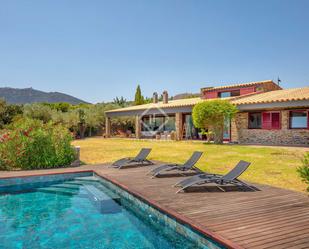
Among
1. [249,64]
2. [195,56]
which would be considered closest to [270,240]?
[195,56]

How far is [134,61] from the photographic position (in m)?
30.9

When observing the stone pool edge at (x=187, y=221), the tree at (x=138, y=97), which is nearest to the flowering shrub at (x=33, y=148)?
the stone pool edge at (x=187, y=221)

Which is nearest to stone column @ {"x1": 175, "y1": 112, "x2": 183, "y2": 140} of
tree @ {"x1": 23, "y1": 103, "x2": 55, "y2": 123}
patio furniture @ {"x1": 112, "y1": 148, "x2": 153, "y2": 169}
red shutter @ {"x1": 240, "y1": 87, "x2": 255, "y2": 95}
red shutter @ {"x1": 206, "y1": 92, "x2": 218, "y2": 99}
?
red shutter @ {"x1": 206, "y1": 92, "x2": 218, "y2": 99}

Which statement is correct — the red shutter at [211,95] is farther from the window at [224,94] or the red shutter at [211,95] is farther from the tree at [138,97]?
the tree at [138,97]

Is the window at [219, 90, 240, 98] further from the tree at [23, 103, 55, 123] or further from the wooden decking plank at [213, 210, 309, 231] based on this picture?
the wooden decking plank at [213, 210, 309, 231]

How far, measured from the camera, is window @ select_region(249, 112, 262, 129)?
2314 centimetres

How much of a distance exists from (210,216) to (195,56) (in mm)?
26416

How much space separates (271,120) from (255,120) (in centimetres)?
158

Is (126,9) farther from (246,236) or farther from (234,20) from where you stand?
(246,236)

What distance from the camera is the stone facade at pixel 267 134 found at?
20325 millimetres

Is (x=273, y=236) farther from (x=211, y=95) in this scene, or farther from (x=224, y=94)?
(x=211, y=95)

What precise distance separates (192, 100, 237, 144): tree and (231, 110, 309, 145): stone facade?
1464mm

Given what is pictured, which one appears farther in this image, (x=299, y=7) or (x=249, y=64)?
(x=249, y=64)

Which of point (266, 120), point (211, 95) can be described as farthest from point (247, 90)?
point (266, 120)
